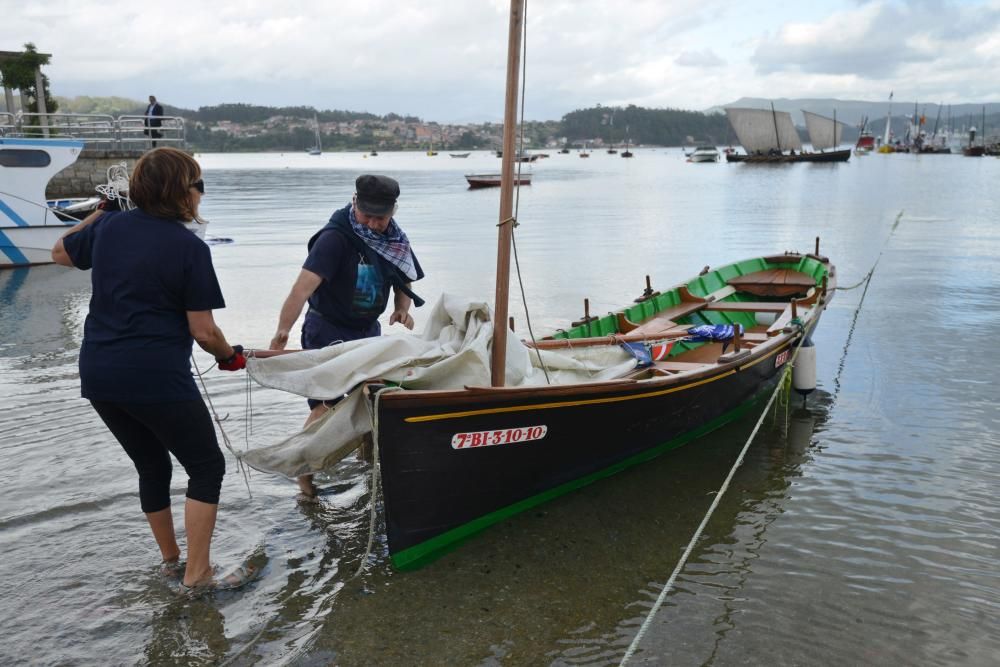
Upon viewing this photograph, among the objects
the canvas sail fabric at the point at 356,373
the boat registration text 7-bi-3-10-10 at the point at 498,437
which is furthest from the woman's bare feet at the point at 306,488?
the boat registration text 7-bi-3-10-10 at the point at 498,437

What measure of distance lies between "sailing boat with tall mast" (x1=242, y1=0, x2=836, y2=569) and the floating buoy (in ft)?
6.26

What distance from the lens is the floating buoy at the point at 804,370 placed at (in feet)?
29.0

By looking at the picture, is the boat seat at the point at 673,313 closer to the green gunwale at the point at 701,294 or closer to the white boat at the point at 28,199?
the green gunwale at the point at 701,294

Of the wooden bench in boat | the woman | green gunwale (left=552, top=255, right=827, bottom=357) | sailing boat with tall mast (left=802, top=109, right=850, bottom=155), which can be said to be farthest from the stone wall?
sailing boat with tall mast (left=802, top=109, right=850, bottom=155)

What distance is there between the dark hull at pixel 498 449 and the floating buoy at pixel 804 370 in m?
2.52

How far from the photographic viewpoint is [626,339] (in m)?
7.56

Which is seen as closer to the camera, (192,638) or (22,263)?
(192,638)

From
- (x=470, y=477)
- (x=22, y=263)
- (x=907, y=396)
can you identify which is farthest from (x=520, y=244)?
(x=470, y=477)

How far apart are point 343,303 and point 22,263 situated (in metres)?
17.7

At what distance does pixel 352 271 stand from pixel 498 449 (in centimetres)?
154

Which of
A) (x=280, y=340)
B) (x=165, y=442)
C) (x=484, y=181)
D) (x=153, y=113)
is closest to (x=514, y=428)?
(x=280, y=340)

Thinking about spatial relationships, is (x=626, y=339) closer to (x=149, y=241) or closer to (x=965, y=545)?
(x=965, y=545)

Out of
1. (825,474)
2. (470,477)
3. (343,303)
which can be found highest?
(343,303)

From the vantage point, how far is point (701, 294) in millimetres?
11461
